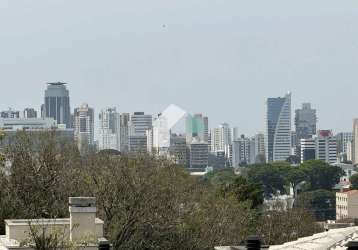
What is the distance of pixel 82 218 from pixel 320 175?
156m

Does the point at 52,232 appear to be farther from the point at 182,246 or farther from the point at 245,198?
the point at 245,198

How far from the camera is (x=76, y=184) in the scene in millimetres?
37875

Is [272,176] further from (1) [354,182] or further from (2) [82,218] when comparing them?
(2) [82,218]

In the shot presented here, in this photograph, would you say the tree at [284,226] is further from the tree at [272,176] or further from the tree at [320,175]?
the tree at [320,175]

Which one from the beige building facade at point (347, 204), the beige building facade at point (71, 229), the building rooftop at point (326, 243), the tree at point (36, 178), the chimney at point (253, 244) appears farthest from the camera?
the beige building facade at point (347, 204)

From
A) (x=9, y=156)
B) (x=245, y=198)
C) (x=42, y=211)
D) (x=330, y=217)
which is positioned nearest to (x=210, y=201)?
(x=9, y=156)

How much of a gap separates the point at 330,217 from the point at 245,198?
10063cm

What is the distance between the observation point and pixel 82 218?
2425 cm

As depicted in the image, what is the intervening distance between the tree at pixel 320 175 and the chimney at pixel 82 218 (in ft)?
496

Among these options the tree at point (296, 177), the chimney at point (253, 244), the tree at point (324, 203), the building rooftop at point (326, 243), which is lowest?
the tree at point (324, 203)

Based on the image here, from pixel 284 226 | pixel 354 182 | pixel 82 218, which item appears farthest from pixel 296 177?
pixel 82 218

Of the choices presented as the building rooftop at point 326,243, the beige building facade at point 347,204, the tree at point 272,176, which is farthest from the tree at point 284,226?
the tree at point 272,176

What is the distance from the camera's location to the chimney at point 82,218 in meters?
23.8

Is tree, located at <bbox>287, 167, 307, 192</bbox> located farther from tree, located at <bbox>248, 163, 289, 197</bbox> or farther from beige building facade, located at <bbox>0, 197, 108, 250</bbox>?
beige building facade, located at <bbox>0, 197, 108, 250</bbox>
